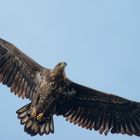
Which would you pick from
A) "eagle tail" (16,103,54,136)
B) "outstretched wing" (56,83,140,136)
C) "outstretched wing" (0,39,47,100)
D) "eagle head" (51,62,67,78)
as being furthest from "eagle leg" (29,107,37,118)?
"eagle head" (51,62,67,78)

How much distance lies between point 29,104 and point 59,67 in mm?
1263

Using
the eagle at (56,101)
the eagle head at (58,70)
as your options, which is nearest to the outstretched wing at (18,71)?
the eagle at (56,101)

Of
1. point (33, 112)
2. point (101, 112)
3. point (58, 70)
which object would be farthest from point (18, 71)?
point (101, 112)

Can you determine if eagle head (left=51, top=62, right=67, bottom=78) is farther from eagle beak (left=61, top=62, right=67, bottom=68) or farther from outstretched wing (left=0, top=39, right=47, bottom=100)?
outstretched wing (left=0, top=39, right=47, bottom=100)

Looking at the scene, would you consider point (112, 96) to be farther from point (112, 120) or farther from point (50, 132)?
point (50, 132)

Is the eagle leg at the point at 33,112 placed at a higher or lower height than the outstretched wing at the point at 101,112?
lower

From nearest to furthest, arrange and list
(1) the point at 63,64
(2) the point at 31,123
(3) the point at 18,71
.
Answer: (2) the point at 31,123
(1) the point at 63,64
(3) the point at 18,71

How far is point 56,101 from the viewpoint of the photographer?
16.5 metres

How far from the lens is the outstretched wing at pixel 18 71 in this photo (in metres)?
16.8

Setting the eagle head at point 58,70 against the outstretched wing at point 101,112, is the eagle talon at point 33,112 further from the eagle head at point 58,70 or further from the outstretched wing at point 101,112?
the eagle head at point 58,70

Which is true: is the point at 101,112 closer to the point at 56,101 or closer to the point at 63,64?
the point at 56,101

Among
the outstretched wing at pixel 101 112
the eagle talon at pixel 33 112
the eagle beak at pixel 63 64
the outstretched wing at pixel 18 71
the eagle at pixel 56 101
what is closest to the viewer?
the eagle talon at pixel 33 112

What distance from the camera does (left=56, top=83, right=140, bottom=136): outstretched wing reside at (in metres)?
17.0

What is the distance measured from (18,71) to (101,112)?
2.59 m
